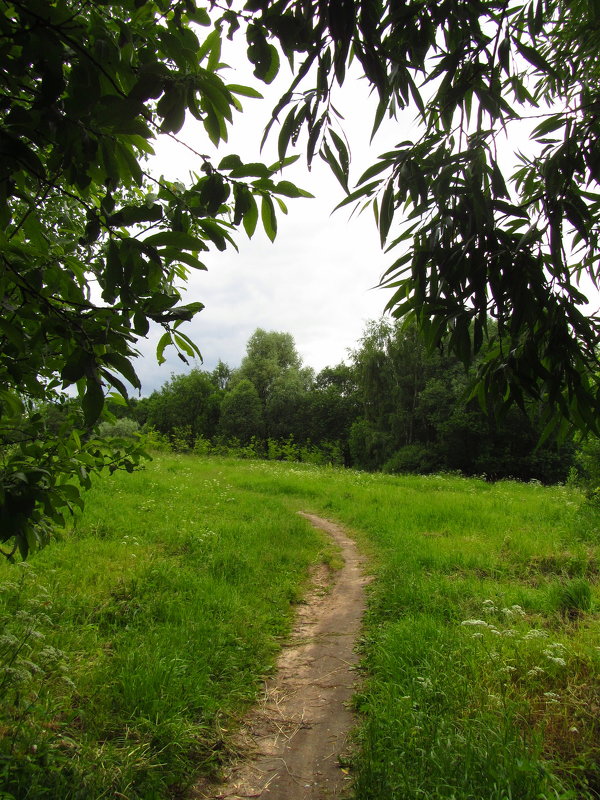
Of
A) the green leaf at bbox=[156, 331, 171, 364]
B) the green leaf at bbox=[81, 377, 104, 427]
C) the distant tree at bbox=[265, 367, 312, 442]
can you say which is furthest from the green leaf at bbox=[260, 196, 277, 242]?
the distant tree at bbox=[265, 367, 312, 442]

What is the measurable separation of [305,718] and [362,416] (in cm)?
3612

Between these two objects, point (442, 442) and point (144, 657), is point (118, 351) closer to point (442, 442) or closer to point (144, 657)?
point (144, 657)

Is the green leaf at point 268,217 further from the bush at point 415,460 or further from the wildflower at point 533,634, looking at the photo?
the bush at point 415,460


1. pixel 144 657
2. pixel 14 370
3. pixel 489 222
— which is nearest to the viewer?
pixel 14 370

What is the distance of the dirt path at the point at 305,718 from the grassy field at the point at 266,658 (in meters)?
0.16

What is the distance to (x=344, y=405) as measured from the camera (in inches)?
1734

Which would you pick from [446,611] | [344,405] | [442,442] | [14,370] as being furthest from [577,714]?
→ [344,405]

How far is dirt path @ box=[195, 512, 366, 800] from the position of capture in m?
2.77

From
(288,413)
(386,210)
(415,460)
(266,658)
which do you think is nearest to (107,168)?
(386,210)

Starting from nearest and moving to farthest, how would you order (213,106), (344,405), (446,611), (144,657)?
(213,106), (144,657), (446,611), (344,405)

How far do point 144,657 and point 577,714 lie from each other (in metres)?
2.89

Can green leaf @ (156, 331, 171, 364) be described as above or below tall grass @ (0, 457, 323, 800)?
above

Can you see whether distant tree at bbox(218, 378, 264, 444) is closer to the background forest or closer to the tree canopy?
the background forest

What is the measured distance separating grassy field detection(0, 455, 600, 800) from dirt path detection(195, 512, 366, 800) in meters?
0.16
